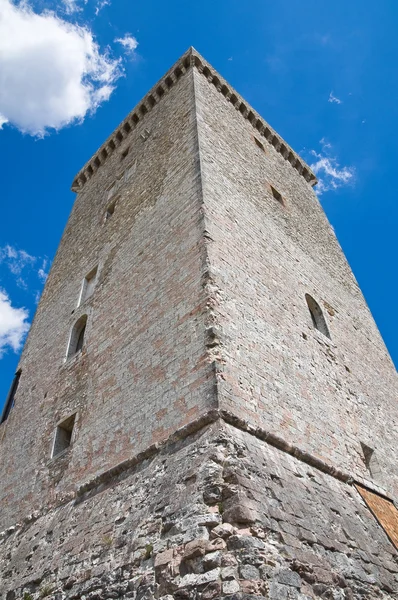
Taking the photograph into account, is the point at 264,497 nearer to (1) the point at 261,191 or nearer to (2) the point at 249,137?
(1) the point at 261,191

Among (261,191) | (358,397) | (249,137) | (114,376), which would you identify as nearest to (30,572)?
(114,376)

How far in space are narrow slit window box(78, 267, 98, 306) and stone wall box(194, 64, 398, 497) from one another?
11.8ft

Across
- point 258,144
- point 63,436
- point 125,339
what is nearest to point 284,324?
point 125,339

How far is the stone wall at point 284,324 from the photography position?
240 inches

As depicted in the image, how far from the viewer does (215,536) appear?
404 cm

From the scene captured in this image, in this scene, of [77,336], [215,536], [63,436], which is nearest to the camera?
[215,536]

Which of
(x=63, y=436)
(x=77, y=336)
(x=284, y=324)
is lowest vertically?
(x=63, y=436)

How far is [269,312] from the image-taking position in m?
7.37

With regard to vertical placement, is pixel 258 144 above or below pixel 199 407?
above

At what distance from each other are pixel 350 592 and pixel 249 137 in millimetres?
11885

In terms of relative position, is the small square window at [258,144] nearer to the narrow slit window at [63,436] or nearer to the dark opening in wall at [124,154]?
the dark opening in wall at [124,154]

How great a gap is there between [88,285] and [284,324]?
16.2 ft

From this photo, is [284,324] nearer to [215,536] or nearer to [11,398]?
[215,536]

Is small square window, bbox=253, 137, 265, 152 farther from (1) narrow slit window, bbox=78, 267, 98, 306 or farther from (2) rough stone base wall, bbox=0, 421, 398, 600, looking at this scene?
(2) rough stone base wall, bbox=0, 421, 398, 600
